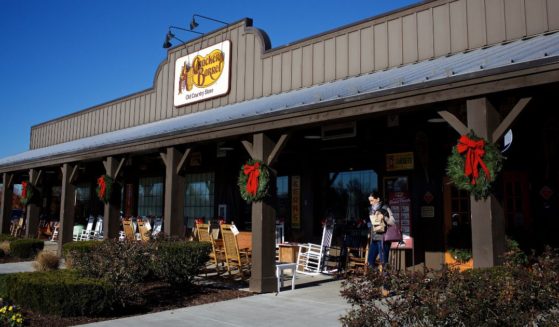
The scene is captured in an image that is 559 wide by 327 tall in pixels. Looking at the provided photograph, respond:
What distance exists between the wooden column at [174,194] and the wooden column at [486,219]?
665cm

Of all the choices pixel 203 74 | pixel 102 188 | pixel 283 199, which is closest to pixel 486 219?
pixel 283 199

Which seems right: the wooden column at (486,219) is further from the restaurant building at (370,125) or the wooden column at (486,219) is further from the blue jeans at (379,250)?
the blue jeans at (379,250)

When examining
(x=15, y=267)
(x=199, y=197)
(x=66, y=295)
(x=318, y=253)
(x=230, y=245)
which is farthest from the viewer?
(x=199, y=197)

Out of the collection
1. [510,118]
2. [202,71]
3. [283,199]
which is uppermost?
[202,71]

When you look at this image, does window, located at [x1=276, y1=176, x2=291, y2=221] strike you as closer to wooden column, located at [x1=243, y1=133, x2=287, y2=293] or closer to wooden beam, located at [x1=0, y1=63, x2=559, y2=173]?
wooden beam, located at [x1=0, y1=63, x2=559, y2=173]

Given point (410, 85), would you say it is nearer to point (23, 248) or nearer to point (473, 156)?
point (473, 156)

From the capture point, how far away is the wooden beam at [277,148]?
29.1ft

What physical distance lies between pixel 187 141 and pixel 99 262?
12.2 ft

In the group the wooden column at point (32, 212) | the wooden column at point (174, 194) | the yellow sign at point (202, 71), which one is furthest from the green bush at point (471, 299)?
the wooden column at point (32, 212)

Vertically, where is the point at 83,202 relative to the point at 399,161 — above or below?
below

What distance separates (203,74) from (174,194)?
4.91 m

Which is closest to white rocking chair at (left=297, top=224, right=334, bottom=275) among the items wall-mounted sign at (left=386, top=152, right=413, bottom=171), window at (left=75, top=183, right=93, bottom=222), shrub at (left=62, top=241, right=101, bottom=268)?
wall-mounted sign at (left=386, top=152, right=413, bottom=171)

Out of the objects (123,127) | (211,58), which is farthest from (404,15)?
(123,127)

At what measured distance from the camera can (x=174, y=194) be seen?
11148 millimetres
